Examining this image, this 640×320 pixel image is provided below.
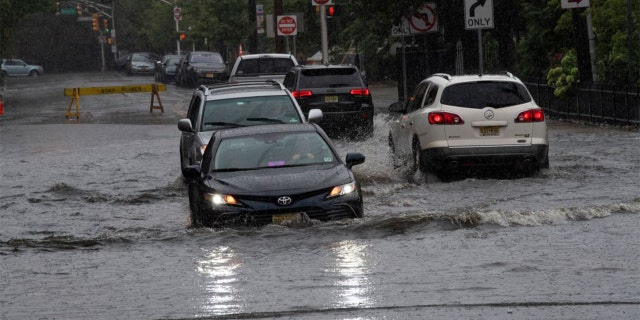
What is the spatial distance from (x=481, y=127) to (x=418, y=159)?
3.64 ft

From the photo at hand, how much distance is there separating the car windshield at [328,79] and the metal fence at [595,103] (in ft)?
16.5

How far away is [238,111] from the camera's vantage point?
19.0 meters

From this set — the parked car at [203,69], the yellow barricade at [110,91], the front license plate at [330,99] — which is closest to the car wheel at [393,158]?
the front license plate at [330,99]

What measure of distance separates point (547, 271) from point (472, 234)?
98.3 inches

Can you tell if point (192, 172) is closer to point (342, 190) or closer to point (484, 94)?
point (342, 190)

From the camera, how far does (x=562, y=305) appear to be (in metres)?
9.31

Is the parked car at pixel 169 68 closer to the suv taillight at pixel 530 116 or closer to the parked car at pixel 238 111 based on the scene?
the parked car at pixel 238 111

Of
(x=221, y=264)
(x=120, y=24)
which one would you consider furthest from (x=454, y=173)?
(x=120, y=24)

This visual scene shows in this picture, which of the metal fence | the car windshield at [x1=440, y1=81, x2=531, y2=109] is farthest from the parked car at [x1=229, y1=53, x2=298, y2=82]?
the car windshield at [x1=440, y1=81, x2=531, y2=109]

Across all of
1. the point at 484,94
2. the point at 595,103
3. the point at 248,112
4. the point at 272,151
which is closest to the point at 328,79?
the point at 595,103

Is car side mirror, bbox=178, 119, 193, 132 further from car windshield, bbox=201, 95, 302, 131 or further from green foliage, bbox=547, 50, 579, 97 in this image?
green foliage, bbox=547, 50, 579, 97

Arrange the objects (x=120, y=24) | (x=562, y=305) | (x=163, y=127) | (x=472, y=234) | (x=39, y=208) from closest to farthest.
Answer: (x=562, y=305), (x=472, y=234), (x=39, y=208), (x=163, y=127), (x=120, y=24)

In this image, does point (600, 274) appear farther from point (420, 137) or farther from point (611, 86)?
point (611, 86)

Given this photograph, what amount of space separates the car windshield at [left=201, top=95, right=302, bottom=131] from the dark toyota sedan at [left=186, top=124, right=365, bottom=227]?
12.2 ft
